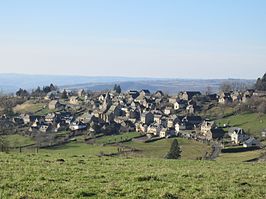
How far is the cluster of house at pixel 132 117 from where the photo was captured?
105131 mm

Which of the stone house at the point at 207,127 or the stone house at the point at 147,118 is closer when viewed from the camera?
the stone house at the point at 207,127

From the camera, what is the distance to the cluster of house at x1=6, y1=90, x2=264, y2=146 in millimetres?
105131

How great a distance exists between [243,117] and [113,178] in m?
102

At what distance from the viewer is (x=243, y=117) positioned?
112 m

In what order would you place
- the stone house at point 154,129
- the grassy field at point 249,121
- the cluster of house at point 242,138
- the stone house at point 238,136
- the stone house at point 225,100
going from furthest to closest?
1. the stone house at point 225,100
2. the stone house at point 154,129
3. the grassy field at point 249,121
4. the stone house at point 238,136
5. the cluster of house at point 242,138

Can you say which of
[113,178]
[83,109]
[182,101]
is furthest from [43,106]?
[113,178]

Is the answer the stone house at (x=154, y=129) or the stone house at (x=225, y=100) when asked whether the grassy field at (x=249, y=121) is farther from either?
the stone house at (x=225, y=100)

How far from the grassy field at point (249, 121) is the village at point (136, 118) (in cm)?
305

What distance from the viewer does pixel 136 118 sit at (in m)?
133

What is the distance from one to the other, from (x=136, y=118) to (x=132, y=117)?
132 cm

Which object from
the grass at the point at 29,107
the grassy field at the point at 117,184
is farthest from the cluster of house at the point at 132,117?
the grassy field at the point at 117,184

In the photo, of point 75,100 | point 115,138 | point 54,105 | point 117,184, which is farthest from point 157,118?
point 117,184

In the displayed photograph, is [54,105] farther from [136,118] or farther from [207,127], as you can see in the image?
[207,127]

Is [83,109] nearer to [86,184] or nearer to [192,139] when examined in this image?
[192,139]
